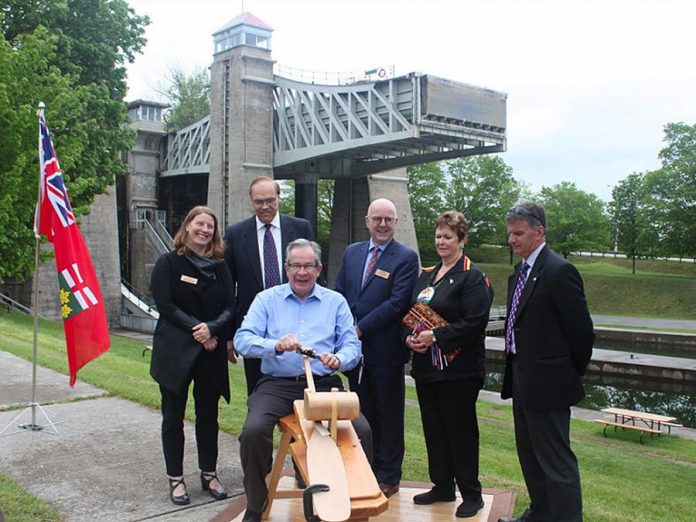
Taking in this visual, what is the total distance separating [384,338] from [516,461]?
409 centimetres

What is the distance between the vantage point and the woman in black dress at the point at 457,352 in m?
4.42

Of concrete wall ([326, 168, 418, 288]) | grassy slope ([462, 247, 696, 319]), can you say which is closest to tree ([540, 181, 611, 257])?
grassy slope ([462, 247, 696, 319])

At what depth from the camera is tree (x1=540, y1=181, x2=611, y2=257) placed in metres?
54.2

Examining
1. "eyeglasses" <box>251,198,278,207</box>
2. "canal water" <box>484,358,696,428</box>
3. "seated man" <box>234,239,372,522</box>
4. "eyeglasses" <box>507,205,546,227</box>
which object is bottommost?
"canal water" <box>484,358,696,428</box>

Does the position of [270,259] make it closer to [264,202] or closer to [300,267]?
[264,202]

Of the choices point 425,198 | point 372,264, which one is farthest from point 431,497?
point 425,198

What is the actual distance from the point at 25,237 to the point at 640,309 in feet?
123

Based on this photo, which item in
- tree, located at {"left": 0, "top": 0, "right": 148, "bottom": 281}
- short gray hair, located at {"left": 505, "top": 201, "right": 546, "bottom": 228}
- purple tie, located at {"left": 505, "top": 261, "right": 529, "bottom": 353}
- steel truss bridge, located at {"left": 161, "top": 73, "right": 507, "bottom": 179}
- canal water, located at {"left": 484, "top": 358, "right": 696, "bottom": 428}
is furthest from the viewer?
steel truss bridge, located at {"left": 161, "top": 73, "right": 507, "bottom": 179}

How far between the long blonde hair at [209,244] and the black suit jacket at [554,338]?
209 cm

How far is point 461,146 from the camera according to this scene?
1508 inches

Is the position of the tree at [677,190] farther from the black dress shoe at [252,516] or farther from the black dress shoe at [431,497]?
the black dress shoe at [252,516]

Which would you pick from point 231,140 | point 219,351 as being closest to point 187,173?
point 231,140

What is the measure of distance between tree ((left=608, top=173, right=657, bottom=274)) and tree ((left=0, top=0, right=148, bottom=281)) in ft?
115

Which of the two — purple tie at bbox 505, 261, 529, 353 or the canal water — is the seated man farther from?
the canal water
